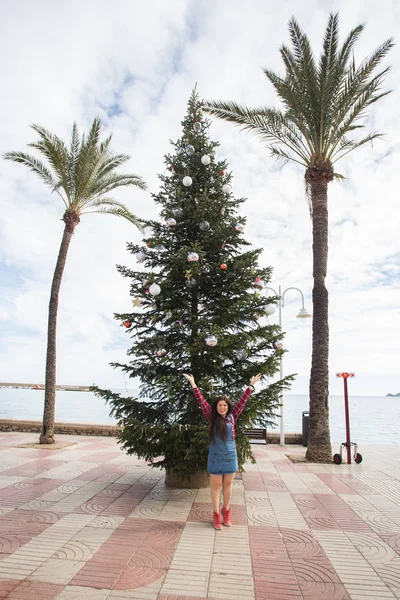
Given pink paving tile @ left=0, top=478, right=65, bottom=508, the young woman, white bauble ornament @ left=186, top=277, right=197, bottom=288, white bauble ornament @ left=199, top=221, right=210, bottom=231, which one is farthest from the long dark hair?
white bauble ornament @ left=199, top=221, right=210, bottom=231

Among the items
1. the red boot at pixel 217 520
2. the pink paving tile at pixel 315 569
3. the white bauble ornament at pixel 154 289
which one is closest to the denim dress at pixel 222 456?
the red boot at pixel 217 520

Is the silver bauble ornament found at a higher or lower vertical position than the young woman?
higher

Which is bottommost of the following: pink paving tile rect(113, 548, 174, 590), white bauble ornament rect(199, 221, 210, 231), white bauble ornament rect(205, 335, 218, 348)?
pink paving tile rect(113, 548, 174, 590)

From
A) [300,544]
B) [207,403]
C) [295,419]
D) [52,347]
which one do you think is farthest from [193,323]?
[295,419]

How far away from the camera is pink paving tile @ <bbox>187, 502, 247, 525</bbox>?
5.22 meters

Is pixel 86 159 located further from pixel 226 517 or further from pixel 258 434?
pixel 226 517

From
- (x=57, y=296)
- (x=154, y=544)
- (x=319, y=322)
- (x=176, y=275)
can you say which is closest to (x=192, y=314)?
(x=176, y=275)

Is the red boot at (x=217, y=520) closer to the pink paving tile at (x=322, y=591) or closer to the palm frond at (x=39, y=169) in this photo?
the pink paving tile at (x=322, y=591)

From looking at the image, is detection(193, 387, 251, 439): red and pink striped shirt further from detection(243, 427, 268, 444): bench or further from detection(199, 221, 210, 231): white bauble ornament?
detection(243, 427, 268, 444): bench

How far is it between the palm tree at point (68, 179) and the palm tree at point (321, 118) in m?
4.92

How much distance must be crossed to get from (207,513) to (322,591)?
7.82ft

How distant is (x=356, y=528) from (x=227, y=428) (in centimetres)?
212

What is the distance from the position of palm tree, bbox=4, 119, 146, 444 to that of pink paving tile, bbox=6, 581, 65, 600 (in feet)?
29.0

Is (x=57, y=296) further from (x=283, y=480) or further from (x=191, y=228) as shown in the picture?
(x=283, y=480)
